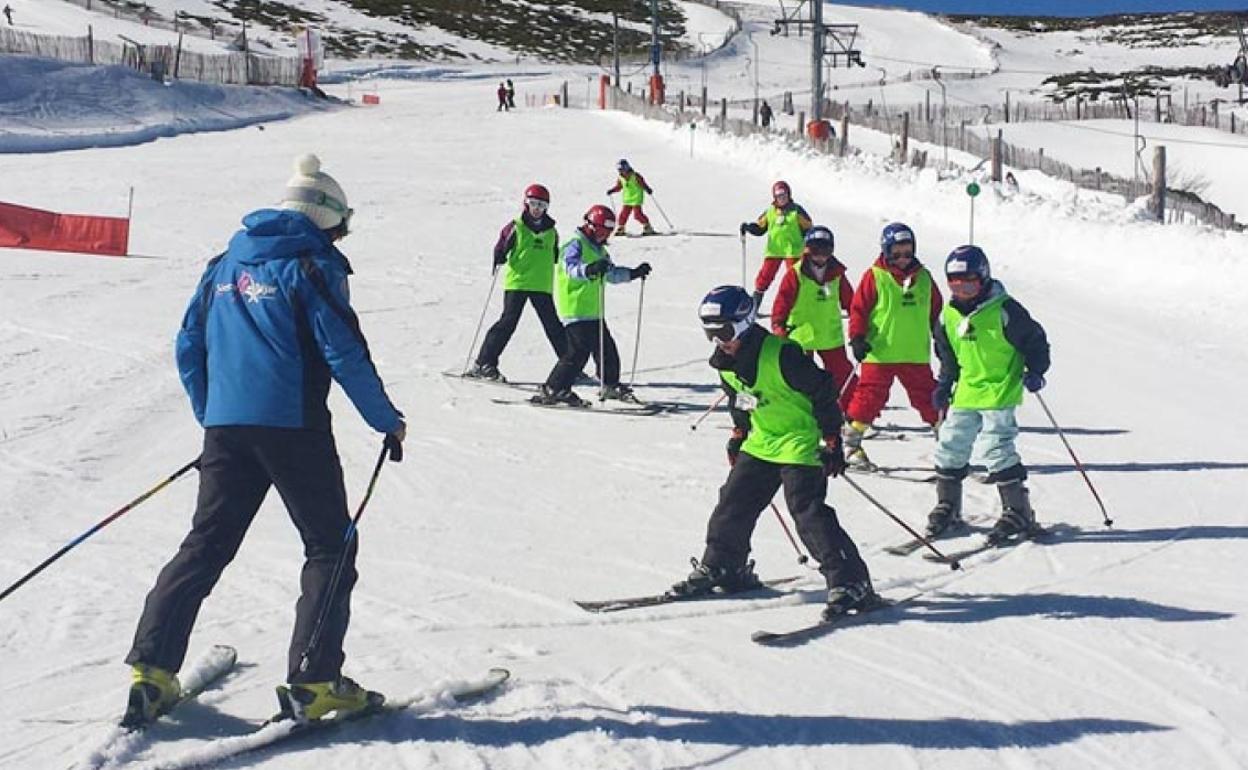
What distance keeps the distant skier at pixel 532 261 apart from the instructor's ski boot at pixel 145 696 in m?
7.07

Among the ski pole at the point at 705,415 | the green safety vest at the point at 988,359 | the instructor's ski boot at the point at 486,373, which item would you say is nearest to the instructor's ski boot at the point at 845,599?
the green safety vest at the point at 988,359

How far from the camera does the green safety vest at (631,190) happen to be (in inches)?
835

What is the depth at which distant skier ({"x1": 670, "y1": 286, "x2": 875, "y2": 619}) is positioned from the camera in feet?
18.8

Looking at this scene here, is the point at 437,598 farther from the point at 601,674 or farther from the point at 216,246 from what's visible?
the point at 216,246

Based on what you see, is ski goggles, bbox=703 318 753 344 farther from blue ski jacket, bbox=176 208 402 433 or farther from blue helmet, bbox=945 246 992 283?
blue helmet, bbox=945 246 992 283

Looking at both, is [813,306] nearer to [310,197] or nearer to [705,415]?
[705,415]

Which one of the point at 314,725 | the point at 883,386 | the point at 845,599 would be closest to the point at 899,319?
the point at 883,386

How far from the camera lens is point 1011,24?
406 ft

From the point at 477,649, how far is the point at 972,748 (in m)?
2.04

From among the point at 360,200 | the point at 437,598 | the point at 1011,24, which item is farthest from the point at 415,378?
the point at 1011,24

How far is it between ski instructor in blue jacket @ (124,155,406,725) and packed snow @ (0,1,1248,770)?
0.91 ft

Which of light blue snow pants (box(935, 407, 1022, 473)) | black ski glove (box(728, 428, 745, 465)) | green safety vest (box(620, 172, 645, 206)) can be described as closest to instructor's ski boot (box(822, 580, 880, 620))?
black ski glove (box(728, 428, 745, 465))

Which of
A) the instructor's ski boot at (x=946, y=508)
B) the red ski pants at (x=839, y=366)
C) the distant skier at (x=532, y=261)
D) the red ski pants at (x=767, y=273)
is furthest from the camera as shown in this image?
the red ski pants at (x=767, y=273)

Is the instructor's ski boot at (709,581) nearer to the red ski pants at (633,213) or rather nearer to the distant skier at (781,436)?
the distant skier at (781,436)
